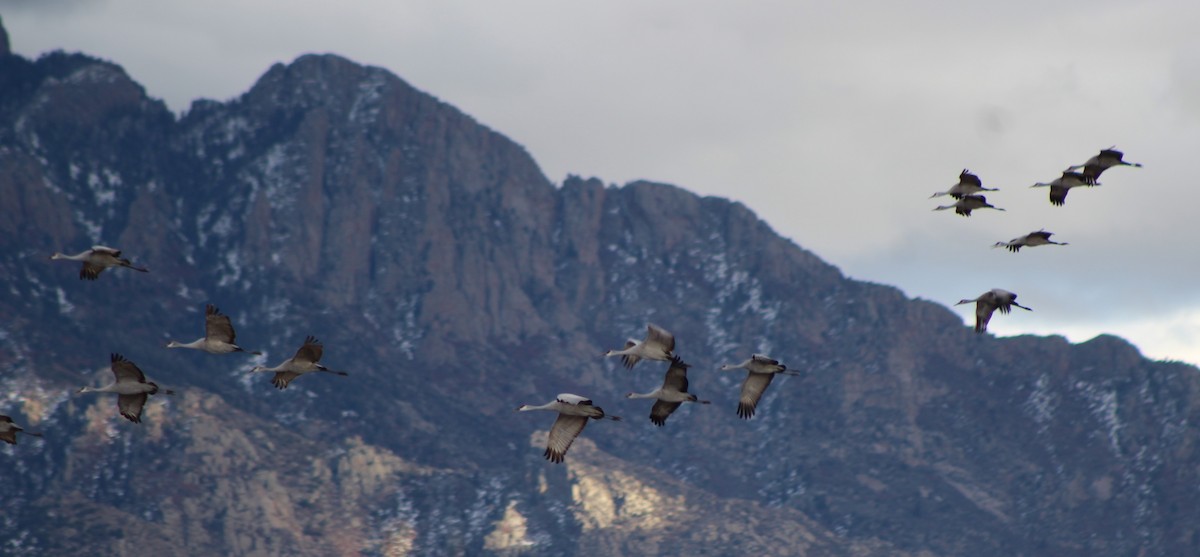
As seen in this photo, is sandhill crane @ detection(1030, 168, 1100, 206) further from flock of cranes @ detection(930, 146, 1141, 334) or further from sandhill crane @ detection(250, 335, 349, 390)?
sandhill crane @ detection(250, 335, 349, 390)

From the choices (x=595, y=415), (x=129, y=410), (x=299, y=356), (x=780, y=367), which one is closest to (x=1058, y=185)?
(x=780, y=367)

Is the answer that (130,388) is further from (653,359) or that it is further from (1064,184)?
(1064,184)

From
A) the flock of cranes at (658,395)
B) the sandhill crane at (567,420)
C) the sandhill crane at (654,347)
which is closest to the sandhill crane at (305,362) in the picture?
the flock of cranes at (658,395)

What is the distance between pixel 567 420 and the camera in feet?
268

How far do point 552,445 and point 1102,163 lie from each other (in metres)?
23.7

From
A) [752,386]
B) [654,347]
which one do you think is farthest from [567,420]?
[752,386]

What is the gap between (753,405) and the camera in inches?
3388

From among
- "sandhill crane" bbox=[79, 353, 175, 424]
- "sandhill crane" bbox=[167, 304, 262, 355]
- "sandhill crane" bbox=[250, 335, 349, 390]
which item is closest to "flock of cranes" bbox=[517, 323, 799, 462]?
"sandhill crane" bbox=[250, 335, 349, 390]

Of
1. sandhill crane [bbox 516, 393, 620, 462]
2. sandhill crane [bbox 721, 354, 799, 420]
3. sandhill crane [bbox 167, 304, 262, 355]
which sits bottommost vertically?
sandhill crane [bbox 516, 393, 620, 462]

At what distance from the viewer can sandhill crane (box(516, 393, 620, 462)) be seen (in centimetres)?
8031

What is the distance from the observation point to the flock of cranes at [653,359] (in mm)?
81375

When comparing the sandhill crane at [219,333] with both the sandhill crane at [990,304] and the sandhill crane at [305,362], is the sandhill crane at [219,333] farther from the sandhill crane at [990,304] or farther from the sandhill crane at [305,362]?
the sandhill crane at [990,304]

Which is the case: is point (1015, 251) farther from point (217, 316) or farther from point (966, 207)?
point (217, 316)

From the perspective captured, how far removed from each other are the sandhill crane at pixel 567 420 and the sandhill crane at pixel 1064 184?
19644 mm
